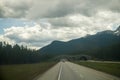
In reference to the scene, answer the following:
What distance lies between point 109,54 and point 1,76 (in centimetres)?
16247

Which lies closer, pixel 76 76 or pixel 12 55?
pixel 76 76

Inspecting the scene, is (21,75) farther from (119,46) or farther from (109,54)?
(109,54)

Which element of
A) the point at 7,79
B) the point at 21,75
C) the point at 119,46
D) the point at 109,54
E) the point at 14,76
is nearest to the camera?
the point at 7,79

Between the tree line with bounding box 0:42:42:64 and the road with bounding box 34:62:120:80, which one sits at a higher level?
the tree line with bounding box 0:42:42:64

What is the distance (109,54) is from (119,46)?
750 inches

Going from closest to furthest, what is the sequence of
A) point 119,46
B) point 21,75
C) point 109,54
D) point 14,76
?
point 14,76
point 21,75
point 119,46
point 109,54

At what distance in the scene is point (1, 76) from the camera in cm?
2241

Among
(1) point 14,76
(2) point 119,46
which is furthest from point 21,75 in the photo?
(2) point 119,46

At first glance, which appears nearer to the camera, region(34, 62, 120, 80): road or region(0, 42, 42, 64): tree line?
region(34, 62, 120, 80): road

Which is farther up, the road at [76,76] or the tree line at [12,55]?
the tree line at [12,55]

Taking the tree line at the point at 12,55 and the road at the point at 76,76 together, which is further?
the tree line at the point at 12,55

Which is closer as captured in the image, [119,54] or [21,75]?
[21,75]

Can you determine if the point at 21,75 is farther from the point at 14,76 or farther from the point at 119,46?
the point at 119,46

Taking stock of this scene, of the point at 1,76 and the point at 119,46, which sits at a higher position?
the point at 119,46
